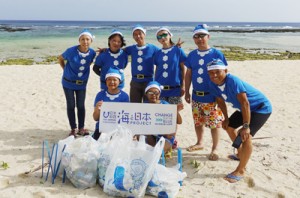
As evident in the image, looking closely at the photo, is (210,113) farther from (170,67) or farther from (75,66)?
(75,66)

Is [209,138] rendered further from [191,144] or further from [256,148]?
[256,148]

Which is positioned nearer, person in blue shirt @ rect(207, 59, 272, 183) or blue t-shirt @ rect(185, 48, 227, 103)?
person in blue shirt @ rect(207, 59, 272, 183)

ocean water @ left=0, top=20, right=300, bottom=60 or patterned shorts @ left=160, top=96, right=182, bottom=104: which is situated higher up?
ocean water @ left=0, top=20, right=300, bottom=60

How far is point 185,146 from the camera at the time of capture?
567 cm

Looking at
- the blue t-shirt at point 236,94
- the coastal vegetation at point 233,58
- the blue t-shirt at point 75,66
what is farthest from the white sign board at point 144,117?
the coastal vegetation at point 233,58

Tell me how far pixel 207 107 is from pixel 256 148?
132cm

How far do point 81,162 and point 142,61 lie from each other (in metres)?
2.21

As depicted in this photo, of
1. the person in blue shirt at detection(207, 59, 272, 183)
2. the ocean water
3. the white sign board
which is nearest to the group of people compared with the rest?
the person in blue shirt at detection(207, 59, 272, 183)

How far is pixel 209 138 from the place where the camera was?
607 centimetres

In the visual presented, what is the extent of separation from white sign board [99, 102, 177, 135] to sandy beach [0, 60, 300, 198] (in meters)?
0.78

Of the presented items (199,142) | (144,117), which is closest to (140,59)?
(144,117)

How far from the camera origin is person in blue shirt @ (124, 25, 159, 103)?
5.30m

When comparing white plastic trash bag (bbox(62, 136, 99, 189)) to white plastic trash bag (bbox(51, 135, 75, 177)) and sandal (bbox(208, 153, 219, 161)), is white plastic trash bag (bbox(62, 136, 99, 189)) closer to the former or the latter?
white plastic trash bag (bbox(51, 135, 75, 177))

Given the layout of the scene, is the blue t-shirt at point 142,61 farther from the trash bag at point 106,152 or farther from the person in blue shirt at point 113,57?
the trash bag at point 106,152
